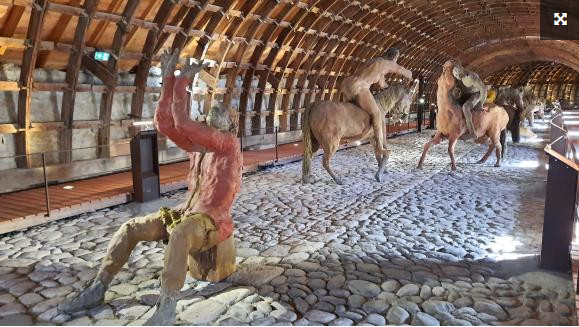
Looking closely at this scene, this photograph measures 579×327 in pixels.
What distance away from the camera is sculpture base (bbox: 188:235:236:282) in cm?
439

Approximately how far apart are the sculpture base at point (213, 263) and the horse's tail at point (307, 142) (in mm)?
5097

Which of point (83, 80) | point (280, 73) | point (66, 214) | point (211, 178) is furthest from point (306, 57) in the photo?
point (211, 178)

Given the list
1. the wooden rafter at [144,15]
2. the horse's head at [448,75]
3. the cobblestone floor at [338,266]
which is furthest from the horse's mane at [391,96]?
the wooden rafter at [144,15]

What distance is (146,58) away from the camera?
34.7 ft

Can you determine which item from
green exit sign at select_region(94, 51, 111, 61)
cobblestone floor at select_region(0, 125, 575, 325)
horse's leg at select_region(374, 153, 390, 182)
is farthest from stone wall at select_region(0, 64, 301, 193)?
horse's leg at select_region(374, 153, 390, 182)

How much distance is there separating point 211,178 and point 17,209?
4.49 m

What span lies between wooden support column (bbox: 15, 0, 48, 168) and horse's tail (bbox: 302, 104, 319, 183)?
5.03 m

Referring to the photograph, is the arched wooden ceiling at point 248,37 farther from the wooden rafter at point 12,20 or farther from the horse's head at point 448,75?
the horse's head at point 448,75

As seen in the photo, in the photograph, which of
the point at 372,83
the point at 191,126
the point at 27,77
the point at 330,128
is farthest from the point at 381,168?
the point at 27,77

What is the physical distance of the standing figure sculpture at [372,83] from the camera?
369 inches

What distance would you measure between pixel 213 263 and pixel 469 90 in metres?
8.47

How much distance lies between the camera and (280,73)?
15.7 meters

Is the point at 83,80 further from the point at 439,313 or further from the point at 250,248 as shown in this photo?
the point at 439,313

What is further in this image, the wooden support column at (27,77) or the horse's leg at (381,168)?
the horse's leg at (381,168)
